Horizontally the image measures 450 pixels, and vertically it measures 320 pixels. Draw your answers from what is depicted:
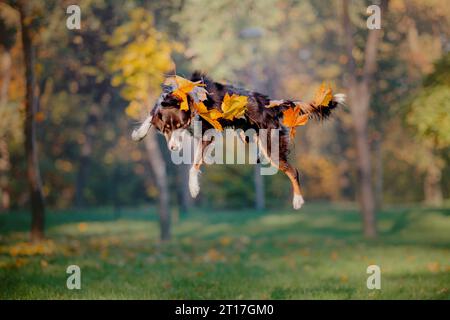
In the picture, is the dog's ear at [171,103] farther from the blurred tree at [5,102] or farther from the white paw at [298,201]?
the blurred tree at [5,102]

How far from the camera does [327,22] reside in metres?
25.6

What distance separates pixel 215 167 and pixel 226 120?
25540mm

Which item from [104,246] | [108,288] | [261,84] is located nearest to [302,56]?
[261,84]

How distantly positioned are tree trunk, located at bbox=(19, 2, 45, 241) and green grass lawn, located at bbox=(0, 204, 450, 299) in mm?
794

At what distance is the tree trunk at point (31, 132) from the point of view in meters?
14.4

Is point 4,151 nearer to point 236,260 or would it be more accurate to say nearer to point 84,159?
point 84,159

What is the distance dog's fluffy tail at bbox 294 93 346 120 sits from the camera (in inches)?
231

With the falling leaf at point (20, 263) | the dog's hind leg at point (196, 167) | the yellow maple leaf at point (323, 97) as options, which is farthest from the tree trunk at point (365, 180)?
the dog's hind leg at point (196, 167)

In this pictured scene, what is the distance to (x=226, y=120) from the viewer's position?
5.62 meters

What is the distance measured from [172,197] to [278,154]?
1341 inches

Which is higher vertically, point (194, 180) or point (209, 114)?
point (209, 114)

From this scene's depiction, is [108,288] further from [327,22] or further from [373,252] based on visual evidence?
[327,22]

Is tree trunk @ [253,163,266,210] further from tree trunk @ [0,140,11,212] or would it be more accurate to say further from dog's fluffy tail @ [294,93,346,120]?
dog's fluffy tail @ [294,93,346,120]

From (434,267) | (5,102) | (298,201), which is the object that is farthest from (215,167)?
(298,201)
